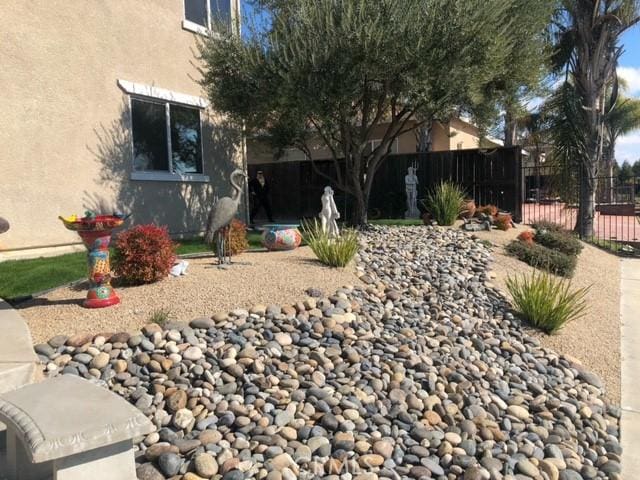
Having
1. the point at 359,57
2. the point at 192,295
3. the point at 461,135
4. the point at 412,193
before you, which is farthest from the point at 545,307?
the point at 461,135

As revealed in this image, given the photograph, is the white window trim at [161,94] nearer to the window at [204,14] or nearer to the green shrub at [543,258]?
the window at [204,14]

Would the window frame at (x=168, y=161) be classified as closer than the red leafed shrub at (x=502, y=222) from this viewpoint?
Yes

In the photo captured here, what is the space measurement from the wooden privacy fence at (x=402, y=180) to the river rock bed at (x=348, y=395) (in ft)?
28.1

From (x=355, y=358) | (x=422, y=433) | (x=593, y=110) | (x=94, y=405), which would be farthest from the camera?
(x=593, y=110)

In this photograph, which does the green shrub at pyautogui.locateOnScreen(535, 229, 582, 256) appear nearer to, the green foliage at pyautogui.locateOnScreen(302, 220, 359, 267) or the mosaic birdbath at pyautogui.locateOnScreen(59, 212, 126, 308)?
the green foliage at pyautogui.locateOnScreen(302, 220, 359, 267)

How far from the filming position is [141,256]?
5473 millimetres

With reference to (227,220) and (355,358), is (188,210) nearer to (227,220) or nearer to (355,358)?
(227,220)

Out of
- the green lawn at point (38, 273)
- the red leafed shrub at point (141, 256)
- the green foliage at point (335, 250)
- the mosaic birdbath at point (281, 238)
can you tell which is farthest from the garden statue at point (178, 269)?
the mosaic birdbath at point (281, 238)

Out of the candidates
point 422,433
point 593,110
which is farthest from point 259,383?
point 593,110

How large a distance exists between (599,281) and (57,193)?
961 cm

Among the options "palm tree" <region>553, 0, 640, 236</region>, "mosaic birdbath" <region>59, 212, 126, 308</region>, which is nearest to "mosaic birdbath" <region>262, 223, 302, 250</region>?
"mosaic birdbath" <region>59, 212, 126, 308</region>

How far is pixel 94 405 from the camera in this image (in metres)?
2.69

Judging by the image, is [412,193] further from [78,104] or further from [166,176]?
[78,104]

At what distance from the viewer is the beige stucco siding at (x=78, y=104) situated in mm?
8164
